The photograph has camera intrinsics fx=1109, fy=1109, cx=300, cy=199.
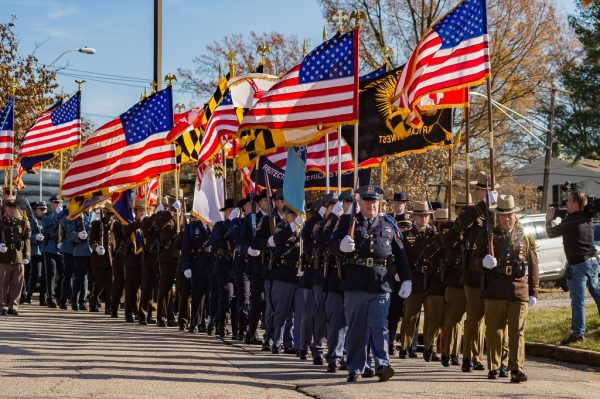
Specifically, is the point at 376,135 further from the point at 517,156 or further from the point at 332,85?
the point at 517,156

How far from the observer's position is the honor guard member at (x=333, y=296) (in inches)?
465

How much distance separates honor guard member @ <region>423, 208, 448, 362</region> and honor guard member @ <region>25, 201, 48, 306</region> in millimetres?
10219

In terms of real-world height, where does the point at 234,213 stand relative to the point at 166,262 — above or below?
above

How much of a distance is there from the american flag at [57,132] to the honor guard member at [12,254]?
116 inches

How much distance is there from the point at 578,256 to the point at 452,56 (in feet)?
10.7

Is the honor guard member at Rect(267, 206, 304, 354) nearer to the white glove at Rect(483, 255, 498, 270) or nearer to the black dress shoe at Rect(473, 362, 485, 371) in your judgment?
the black dress shoe at Rect(473, 362, 485, 371)

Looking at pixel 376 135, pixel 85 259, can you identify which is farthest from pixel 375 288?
pixel 85 259

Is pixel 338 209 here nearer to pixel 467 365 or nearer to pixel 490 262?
pixel 490 262

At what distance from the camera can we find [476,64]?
12875 millimetres

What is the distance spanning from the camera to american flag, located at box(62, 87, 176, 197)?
58.9 ft

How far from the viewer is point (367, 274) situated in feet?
36.7

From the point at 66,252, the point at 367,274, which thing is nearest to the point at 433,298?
the point at 367,274

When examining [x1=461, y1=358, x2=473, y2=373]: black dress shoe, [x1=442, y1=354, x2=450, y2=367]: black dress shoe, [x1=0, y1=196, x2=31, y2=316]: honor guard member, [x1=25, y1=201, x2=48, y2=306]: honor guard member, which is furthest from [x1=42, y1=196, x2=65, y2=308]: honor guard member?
[x1=461, y1=358, x2=473, y2=373]: black dress shoe

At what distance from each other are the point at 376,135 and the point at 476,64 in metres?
3.70
